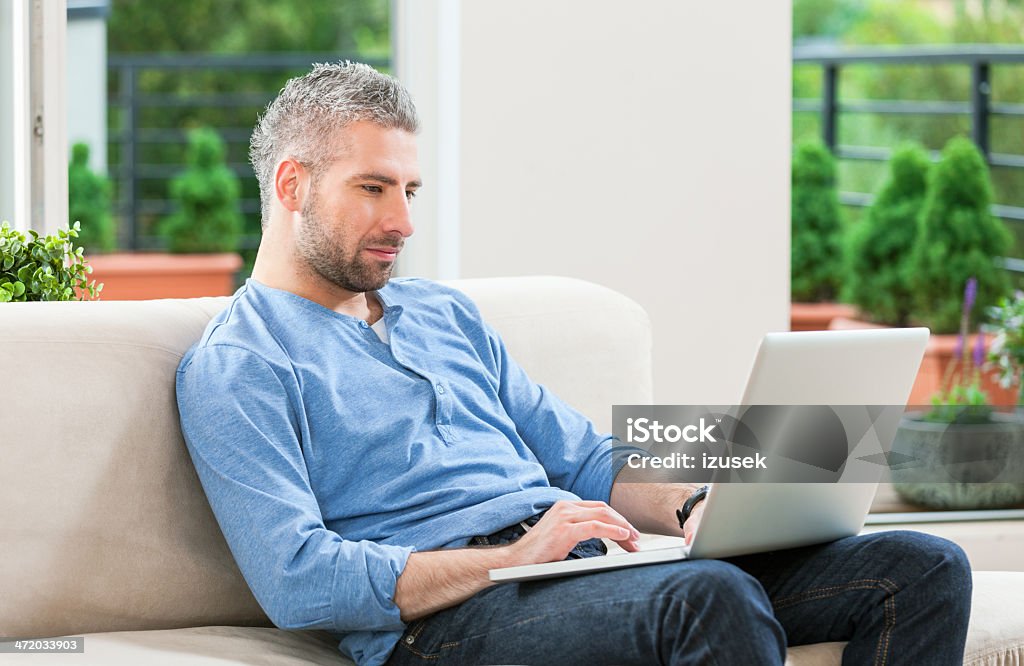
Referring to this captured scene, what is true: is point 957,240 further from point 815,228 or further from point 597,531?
point 597,531

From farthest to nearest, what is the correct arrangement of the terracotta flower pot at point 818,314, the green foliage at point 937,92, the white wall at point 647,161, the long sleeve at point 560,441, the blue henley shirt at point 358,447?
the terracotta flower pot at point 818,314
the green foliage at point 937,92
the white wall at point 647,161
the long sleeve at point 560,441
the blue henley shirt at point 358,447

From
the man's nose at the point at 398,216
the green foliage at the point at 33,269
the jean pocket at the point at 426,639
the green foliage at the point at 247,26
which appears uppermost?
the green foliage at the point at 247,26

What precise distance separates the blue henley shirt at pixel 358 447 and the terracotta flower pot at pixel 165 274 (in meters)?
5.06

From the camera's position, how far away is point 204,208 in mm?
7293

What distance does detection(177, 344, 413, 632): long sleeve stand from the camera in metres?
1.61

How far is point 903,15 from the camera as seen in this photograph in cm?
634

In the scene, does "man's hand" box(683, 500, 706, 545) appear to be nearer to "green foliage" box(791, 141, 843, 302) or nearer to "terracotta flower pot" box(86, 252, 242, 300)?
"green foliage" box(791, 141, 843, 302)

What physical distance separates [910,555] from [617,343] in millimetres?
724

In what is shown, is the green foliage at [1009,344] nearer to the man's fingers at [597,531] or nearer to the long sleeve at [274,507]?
the man's fingers at [597,531]

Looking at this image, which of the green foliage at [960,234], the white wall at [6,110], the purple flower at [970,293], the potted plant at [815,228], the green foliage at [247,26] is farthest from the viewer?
the green foliage at [247,26]

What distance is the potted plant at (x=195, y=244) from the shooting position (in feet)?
22.7

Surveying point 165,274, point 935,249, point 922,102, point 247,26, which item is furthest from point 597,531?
point 247,26

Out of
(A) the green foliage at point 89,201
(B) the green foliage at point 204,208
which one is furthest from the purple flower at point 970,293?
(A) the green foliage at point 89,201

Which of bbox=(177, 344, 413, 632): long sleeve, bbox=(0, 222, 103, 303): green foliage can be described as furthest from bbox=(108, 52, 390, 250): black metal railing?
bbox=(177, 344, 413, 632): long sleeve
